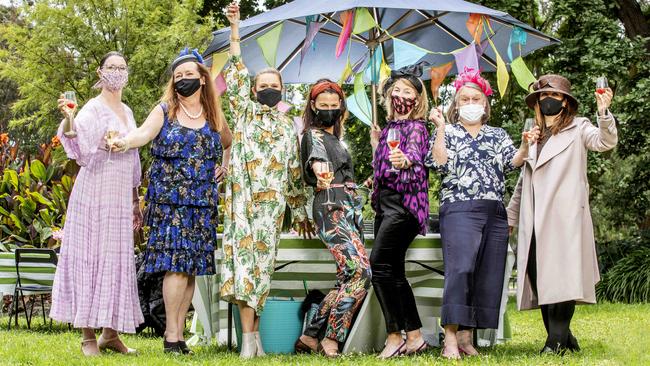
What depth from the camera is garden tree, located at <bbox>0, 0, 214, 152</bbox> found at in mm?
16516

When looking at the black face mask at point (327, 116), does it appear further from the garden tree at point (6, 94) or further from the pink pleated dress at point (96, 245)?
the garden tree at point (6, 94)

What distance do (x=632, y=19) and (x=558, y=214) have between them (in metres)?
8.20

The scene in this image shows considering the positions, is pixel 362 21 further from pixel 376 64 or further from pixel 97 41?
pixel 97 41

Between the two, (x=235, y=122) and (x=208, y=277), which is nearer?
(x=235, y=122)

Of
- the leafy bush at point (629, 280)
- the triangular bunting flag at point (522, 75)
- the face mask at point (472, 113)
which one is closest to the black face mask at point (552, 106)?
the face mask at point (472, 113)

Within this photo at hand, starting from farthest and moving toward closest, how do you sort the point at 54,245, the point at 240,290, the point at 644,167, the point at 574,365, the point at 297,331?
the point at 644,167
the point at 54,245
the point at 297,331
the point at 240,290
the point at 574,365

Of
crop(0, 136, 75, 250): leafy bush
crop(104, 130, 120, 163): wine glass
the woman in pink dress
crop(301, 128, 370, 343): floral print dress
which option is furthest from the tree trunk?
crop(104, 130, 120, 163): wine glass

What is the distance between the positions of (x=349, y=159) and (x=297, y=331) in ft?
4.06

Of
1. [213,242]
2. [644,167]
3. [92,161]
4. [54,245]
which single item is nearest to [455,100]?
[213,242]

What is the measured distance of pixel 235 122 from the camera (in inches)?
221

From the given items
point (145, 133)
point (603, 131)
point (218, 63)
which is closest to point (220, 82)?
point (218, 63)

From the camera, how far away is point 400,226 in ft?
18.0

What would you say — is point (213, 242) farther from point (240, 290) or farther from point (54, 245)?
point (54, 245)

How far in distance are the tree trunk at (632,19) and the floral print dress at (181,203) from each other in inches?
358
